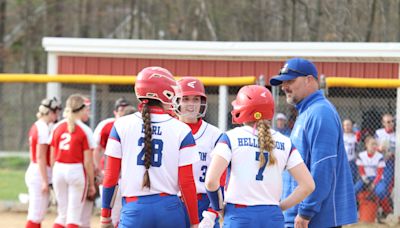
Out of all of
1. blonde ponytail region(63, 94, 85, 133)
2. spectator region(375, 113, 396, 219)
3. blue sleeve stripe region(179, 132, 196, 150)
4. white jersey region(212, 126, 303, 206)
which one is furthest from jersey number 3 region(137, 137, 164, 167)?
spectator region(375, 113, 396, 219)

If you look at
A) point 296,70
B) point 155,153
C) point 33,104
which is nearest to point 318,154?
point 296,70

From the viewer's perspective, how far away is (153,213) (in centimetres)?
567

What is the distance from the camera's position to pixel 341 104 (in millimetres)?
17688

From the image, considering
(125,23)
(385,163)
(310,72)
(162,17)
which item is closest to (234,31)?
(162,17)

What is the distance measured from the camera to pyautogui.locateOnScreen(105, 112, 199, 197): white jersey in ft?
18.7

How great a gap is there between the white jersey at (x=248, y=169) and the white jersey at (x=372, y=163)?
27.5 ft

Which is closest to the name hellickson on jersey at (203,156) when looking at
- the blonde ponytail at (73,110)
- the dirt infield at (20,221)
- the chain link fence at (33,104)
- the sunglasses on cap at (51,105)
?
the blonde ponytail at (73,110)

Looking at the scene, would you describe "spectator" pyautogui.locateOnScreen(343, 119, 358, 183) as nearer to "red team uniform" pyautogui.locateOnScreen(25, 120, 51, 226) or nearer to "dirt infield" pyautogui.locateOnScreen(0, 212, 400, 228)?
"dirt infield" pyautogui.locateOnScreen(0, 212, 400, 228)

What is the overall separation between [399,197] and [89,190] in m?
5.18

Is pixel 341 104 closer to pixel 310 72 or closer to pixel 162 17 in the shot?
pixel 310 72

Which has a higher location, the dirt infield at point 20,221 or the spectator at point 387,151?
the spectator at point 387,151

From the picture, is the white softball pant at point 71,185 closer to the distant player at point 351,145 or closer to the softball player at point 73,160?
the softball player at point 73,160

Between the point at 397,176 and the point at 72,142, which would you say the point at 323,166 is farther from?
the point at 397,176

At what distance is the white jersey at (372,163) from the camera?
13.8m
